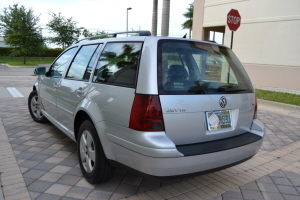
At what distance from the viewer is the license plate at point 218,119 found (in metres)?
2.54

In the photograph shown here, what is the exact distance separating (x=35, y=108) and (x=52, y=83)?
1.56m

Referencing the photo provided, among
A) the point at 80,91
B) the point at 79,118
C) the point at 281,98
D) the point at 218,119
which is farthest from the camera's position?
the point at 281,98

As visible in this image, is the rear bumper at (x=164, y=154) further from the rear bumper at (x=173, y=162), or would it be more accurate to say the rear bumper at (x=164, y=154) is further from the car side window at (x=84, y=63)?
the car side window at (x=84, y=63)

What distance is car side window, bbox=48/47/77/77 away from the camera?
4010mm

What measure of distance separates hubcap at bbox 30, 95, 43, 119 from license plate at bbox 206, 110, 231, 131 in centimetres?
386

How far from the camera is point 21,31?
91.8ft

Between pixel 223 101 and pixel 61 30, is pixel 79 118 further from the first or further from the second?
pixel 61 30

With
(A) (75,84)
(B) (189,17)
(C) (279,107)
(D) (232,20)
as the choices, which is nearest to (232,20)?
(D) (232,20)

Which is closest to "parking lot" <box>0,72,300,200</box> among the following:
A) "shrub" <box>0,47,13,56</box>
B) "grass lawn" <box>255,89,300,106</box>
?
"grass lawn" <box>255,89,300,106</box>

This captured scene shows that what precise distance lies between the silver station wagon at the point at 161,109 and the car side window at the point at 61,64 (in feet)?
2.52

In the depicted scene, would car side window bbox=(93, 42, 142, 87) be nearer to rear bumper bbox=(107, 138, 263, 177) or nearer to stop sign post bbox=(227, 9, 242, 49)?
rear bumper bbox=(107, 138, 263, 177)

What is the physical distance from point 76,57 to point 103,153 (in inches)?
64.7

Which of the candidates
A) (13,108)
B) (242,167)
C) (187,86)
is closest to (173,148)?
(187,86)

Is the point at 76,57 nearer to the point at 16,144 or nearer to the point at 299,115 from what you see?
the point at 16,144
